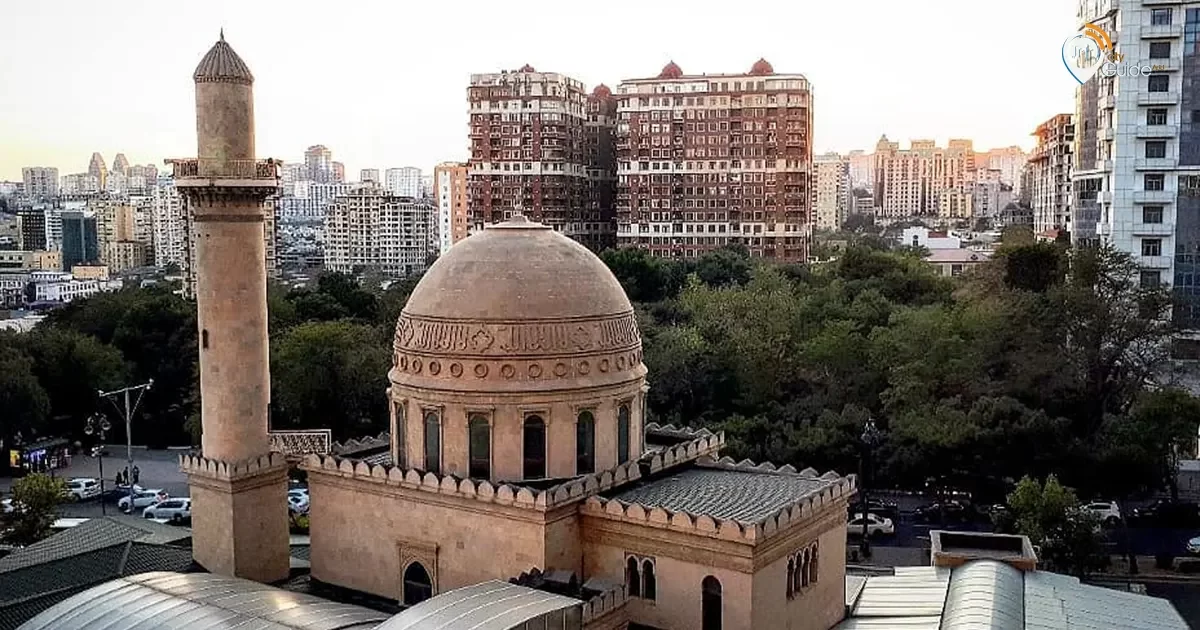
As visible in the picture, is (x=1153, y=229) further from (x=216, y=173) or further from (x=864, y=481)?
(x=216, y=173)

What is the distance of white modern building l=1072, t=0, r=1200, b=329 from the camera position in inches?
2058

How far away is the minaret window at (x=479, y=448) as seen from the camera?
75.6 ft

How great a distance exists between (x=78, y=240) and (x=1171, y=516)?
510 ft

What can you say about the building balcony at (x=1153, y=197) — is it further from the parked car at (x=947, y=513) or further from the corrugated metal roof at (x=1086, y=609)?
the corrugated metal roof at (x=1086, y=609)

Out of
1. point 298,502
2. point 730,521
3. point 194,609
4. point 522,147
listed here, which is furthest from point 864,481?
point 522,147

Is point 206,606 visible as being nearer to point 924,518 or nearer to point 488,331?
point 488,331

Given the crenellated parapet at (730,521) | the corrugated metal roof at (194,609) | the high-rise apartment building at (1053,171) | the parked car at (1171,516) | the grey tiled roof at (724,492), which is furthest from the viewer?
the high-rise apartment building at (1053,171)

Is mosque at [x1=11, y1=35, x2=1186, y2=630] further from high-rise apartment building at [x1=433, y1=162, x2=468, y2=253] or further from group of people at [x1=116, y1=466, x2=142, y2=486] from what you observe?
high-rise apartment building at [x1=433, y1=162, x2=468, y2=253]

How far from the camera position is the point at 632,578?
22.1m

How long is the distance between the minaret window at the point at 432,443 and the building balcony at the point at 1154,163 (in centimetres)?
4403

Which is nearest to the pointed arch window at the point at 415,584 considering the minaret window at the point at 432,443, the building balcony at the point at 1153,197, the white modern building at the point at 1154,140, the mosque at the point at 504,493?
the mosque at the point at 504,493

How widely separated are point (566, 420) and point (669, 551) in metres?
3.64

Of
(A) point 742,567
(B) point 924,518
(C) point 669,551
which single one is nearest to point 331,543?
(C) point 669,551

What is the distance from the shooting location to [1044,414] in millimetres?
40656
